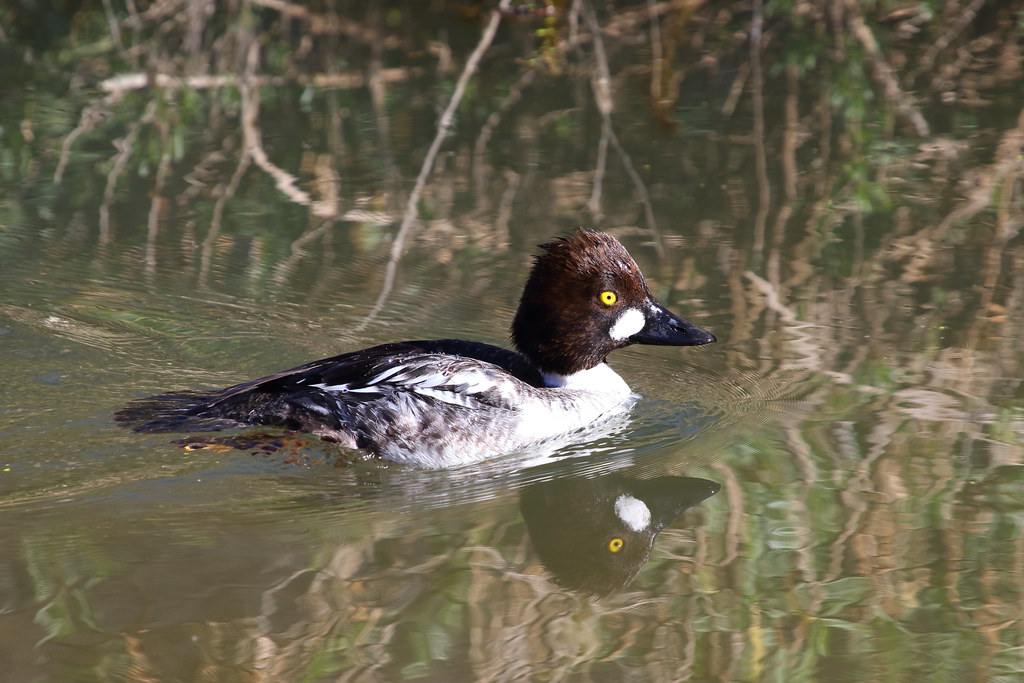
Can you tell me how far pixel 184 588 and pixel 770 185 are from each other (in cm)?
618

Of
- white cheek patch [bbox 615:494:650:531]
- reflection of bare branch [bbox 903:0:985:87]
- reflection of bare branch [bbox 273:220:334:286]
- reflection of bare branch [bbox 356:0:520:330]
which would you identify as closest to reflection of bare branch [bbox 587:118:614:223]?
reflection of bare branch [bbox 356:0:520:330]

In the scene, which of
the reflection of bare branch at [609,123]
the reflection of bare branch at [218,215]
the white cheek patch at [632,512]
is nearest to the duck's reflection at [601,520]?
the white cheek patch at [632,512]

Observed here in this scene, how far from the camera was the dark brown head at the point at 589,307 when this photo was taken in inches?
269

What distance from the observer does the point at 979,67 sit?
1263 cm

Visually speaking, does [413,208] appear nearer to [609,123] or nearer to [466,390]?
[609,123]

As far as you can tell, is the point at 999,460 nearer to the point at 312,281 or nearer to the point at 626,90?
the point at 312,281

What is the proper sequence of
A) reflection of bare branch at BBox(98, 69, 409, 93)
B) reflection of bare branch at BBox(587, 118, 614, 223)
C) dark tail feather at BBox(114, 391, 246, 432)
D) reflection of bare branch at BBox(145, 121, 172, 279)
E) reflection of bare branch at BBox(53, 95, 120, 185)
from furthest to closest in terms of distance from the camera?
1. reflection of bare branch at BBox(98, 69, 409, 93)
2. reflection of bare branch at BBox(53, 95, 120, 185)
3. reflection of bare branch at BBox(587, 118, 614, 223)
4. reflection of bare branch at BBox(145, 121, 172, 279)
5. dark tail feather at BBox(114, 391, 246, 432)

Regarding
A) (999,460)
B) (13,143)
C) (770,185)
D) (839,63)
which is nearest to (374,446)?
(999,460)

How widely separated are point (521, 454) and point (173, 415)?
68.8 inches

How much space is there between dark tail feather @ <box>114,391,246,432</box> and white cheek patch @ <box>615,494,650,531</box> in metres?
1.93

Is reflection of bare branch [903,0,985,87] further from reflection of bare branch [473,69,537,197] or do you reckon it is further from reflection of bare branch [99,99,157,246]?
reflection of bare branch [99,99,157,246]

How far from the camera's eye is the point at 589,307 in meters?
6.88

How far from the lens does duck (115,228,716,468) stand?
257 inches

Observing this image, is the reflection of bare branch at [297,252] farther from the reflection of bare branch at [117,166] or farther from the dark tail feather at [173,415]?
the dark tail feather at [173,415]
